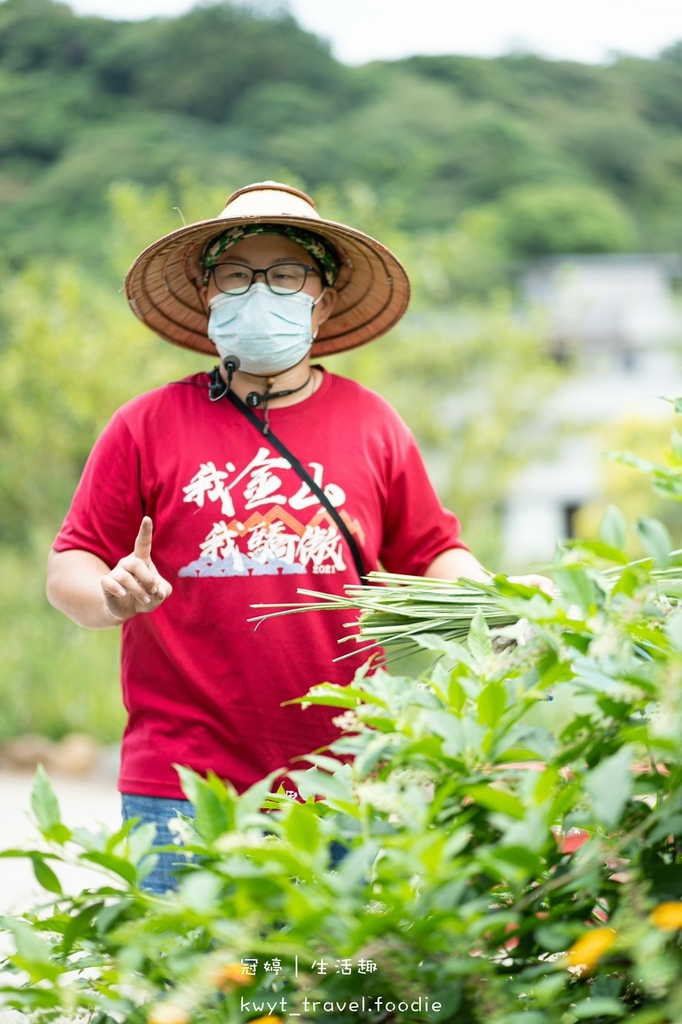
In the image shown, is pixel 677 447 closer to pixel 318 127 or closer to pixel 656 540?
pixel 656 540

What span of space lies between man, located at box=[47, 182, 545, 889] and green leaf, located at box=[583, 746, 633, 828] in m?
1.13

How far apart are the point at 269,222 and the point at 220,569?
2.23 feet

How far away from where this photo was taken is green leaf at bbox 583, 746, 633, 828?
1039 mm

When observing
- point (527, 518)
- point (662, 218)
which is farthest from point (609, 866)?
point (662, 218)

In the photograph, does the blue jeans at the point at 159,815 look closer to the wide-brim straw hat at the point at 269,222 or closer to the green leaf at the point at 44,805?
the green leaf at the point at 44,805

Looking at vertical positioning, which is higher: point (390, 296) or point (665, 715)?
point (390, 296)

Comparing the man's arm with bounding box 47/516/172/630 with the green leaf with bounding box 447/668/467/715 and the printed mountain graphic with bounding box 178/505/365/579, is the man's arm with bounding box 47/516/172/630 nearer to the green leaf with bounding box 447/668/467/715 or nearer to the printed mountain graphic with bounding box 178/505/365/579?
the printed mountain graphic with bounding box 178/505/365/579

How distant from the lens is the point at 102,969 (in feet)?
4.02

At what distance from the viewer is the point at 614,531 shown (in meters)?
1.26

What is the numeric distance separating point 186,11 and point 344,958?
157ft

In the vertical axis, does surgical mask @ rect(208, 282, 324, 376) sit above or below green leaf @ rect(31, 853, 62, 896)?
above

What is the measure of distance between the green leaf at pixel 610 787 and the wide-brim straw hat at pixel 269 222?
146cm

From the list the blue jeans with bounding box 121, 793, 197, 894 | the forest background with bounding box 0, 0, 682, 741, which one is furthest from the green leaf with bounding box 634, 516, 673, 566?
the forest background with bounding box 0, 0, 682, 741

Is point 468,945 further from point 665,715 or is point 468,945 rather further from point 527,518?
point 527,518
